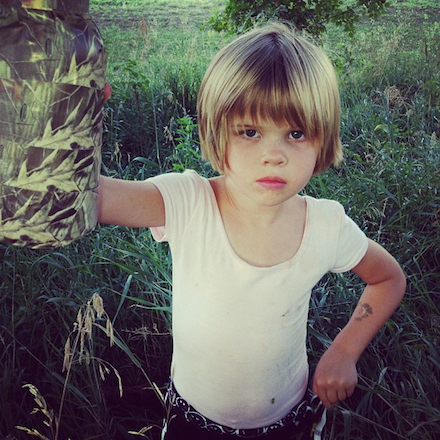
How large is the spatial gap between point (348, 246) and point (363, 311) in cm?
20

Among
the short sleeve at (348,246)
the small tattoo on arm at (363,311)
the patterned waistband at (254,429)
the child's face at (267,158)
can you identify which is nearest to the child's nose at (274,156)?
the child's face at (267,158)

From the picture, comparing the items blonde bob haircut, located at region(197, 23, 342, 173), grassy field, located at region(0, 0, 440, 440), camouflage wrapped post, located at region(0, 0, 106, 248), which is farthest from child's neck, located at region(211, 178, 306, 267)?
camouflage wrapped post, located at region(0, 0, 106, 248)

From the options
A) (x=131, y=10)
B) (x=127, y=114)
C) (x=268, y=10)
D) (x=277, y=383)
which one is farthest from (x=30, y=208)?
(x=131, y=10)

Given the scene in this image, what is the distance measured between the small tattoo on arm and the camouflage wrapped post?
887 millimetres

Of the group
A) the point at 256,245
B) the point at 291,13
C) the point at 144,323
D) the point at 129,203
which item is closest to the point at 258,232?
the point at 256,245

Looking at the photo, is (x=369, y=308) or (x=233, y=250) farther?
(x=369, y=308)

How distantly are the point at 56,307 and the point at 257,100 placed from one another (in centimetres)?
119

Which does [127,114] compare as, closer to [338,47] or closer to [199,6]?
[338,47]

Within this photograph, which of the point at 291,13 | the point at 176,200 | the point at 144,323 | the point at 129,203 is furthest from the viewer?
the point at 291,13

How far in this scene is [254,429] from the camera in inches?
53.6

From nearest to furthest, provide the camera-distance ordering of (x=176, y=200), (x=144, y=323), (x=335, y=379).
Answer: (x=176, y=200) → (x=335, y=379) → (x=144, y=323)

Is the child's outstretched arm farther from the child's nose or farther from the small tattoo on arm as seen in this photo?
the child's nose

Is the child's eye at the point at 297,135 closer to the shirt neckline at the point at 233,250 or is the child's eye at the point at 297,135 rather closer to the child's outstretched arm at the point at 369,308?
the shirt neckline at the point at 233,250

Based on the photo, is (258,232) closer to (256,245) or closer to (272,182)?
(256,245)
